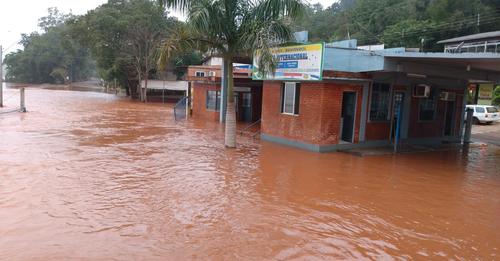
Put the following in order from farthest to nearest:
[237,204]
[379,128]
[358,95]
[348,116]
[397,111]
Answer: [397,111], [379,128], [348,116], [358,95], [237,204]

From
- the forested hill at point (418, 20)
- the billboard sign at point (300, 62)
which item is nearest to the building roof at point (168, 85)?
the forested hill at point (418, 20)

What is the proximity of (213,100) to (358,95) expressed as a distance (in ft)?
42.0

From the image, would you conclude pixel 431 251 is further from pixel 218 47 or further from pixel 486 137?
pixel 486 137

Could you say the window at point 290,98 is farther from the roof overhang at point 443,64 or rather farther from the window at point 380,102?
the roof overhang at point 443,64

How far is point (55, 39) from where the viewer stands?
3807 inches

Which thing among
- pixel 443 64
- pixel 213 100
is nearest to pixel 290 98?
pixel 443 64

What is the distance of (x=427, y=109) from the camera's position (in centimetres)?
1803

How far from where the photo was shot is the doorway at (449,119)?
19170 mm

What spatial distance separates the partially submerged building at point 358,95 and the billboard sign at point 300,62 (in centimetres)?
3

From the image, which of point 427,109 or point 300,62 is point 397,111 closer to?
point 427,109

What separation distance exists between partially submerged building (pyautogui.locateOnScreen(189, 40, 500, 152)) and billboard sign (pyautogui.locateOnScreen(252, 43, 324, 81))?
3cm

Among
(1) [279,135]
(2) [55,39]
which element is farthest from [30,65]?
(1) [279,135]

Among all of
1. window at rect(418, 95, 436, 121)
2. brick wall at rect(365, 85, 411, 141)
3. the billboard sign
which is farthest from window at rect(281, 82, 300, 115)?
window at rect(418, 95, 436, 121)

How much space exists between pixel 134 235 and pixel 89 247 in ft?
2.35
